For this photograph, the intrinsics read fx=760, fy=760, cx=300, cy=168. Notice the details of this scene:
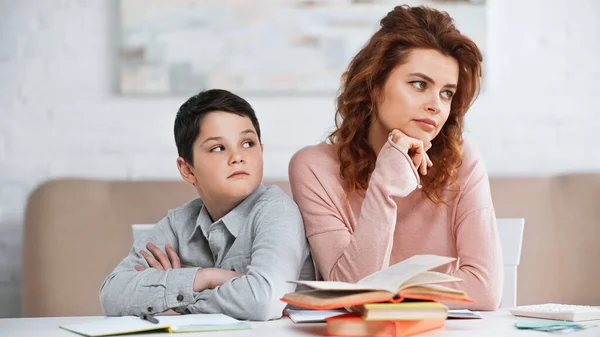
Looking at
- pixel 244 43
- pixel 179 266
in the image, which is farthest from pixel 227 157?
pixel 244 43

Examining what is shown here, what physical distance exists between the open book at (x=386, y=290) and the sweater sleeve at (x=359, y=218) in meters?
0.32

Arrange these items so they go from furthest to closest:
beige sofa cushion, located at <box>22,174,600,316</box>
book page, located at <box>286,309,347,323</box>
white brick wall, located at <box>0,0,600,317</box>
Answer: white brick wall, located at <box>0,0,600,317</box>, beige sofa cushion, located at <box>22,174,600,316</box>, book page, located at <box>286,309,347,323</box>

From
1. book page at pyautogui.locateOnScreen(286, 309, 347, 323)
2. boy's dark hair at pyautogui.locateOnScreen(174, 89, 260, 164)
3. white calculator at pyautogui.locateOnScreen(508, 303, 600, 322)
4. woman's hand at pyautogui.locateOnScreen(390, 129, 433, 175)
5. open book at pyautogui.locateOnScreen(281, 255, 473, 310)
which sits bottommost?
book page at pyautogui.locateOnScreen(286, 309, 347, 323)

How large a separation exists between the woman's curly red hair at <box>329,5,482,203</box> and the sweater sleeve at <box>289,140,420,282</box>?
0.26ft

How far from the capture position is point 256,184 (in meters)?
1.67

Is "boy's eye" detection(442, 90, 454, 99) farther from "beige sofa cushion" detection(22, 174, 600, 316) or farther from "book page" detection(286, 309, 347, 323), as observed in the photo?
"beige sofa cushion" detection(22, 174, 600, 316)

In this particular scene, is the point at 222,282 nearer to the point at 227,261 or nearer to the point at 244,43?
the point at 227,261

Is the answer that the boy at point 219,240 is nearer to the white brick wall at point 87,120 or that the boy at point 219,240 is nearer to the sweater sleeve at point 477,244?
the sweater sleeve at point 477,244

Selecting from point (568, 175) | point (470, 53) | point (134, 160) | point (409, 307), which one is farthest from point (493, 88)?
point (409, 307)

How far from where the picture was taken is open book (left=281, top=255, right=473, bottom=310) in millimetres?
1128

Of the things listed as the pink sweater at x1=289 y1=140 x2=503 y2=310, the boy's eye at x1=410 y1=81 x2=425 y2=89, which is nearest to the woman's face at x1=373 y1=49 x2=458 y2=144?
the boy's eye at x1=410 y1=81 x2=425 y2=89

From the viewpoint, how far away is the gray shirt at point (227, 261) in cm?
142

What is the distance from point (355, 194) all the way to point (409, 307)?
71 centimetres

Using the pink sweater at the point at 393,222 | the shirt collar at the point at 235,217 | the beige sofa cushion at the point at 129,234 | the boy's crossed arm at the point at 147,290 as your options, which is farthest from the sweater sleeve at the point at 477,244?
the beige sofa cushion at the point at 129,234
